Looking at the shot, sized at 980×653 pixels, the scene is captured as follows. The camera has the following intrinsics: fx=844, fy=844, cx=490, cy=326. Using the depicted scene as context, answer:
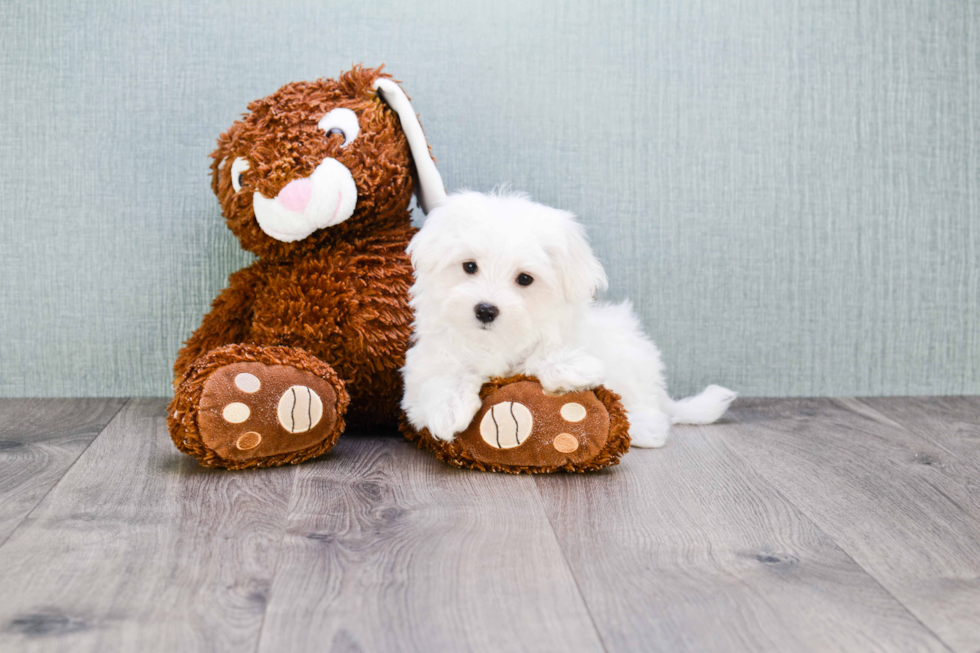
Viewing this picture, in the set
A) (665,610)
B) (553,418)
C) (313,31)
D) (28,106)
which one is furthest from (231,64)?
(665,610)

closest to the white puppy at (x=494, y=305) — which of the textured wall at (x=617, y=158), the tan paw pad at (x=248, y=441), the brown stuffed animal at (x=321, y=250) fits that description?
the brown stuffed animal at (x=321, y=250)

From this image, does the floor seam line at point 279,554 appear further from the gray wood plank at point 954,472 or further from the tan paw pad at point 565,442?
the gray wood plank at point 954,472

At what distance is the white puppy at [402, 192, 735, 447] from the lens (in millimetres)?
1130

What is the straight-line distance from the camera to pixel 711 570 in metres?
0.85

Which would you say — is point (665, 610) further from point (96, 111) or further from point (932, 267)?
point (96, 111)

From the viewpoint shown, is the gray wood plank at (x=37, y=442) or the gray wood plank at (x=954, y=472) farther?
the gray wood plank at (x=37, y=442)

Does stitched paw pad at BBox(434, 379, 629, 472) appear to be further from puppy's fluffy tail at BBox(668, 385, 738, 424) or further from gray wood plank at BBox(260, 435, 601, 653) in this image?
puppy's fluffy tail at BBox(668, 385, 738, 424)

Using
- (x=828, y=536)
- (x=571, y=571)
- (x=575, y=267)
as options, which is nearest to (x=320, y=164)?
(x=575, y=267)

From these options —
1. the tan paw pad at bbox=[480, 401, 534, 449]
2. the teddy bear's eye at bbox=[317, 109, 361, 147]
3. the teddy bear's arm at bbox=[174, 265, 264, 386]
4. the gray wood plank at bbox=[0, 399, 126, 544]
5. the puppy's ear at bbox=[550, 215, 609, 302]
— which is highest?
the teddy bear's eye at bbox=[317, 109, 361, 147]

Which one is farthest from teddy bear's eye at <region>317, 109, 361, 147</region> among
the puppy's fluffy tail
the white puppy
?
the puppy's fluffy tail

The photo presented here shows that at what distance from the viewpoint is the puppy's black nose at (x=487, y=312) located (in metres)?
1.11

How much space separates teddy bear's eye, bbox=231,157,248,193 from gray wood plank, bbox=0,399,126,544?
0.46 m

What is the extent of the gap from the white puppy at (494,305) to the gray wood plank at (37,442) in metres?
0.50

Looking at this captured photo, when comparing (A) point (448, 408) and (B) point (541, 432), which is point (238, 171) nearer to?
(A) point (448, 408)
